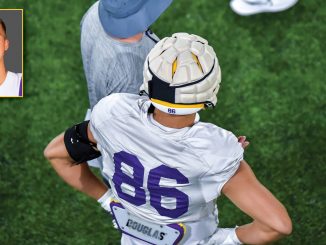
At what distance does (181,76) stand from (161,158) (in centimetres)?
38

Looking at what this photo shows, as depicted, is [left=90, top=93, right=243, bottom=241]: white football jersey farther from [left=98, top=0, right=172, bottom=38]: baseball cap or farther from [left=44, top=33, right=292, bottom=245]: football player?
[left=98, top=0, right=172, bottom=38]: baseball cap

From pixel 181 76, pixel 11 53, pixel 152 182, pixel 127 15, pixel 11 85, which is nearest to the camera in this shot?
pixel 181 76

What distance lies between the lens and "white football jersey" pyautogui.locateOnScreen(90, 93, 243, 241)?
8.57ft

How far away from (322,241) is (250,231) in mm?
1916

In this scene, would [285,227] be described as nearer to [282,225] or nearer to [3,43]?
[282,225]

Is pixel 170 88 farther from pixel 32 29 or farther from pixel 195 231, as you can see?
pixel 32 29

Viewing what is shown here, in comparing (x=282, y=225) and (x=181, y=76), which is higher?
(x=181, y=76)

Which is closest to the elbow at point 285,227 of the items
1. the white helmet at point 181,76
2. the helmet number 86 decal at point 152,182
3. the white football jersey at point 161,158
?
the white football jersey at point 161,158

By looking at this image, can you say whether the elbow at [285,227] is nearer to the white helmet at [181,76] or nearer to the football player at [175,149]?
the football player at [175,149]

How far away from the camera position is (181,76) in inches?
97.7

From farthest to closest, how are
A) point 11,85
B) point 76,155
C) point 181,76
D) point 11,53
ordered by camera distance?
point 11,53 < point 11,85 < point 76,155 < point 181,76

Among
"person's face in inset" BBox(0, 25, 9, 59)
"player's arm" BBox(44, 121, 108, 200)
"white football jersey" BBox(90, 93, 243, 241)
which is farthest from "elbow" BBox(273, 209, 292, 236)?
"person's face in inset" BBox(0, 25, 9, 59)

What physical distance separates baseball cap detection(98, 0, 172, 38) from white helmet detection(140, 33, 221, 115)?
78 cm

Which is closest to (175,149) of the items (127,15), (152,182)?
(152,182)
